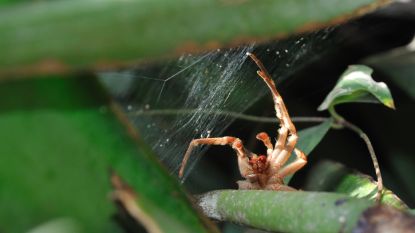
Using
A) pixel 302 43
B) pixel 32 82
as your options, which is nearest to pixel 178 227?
pixel 32 82

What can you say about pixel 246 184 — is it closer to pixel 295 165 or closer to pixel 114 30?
pixel 295 165

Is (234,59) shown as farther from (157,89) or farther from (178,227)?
(178,227)

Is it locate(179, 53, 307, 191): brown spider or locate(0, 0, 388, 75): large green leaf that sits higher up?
locate(0, 0, 388, 75): large green leaf

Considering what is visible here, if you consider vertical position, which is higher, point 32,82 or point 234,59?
point 32,82

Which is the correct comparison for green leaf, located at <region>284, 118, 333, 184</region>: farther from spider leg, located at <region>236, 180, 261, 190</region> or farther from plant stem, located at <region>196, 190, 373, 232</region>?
plant stem, located at <region>196, 190, 373, 232</region>

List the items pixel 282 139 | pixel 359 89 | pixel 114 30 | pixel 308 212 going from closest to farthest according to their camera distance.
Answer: pixel 114 30 < pixel 308 212 < pixel 359 89 < pixel 282 139

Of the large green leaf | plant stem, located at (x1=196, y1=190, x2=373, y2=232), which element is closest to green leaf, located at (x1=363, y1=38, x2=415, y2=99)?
plant stem, located at (x1=196, y1=190, x2=373, y2=232)

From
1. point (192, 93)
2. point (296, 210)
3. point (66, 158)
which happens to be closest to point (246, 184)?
point (192, 93)
